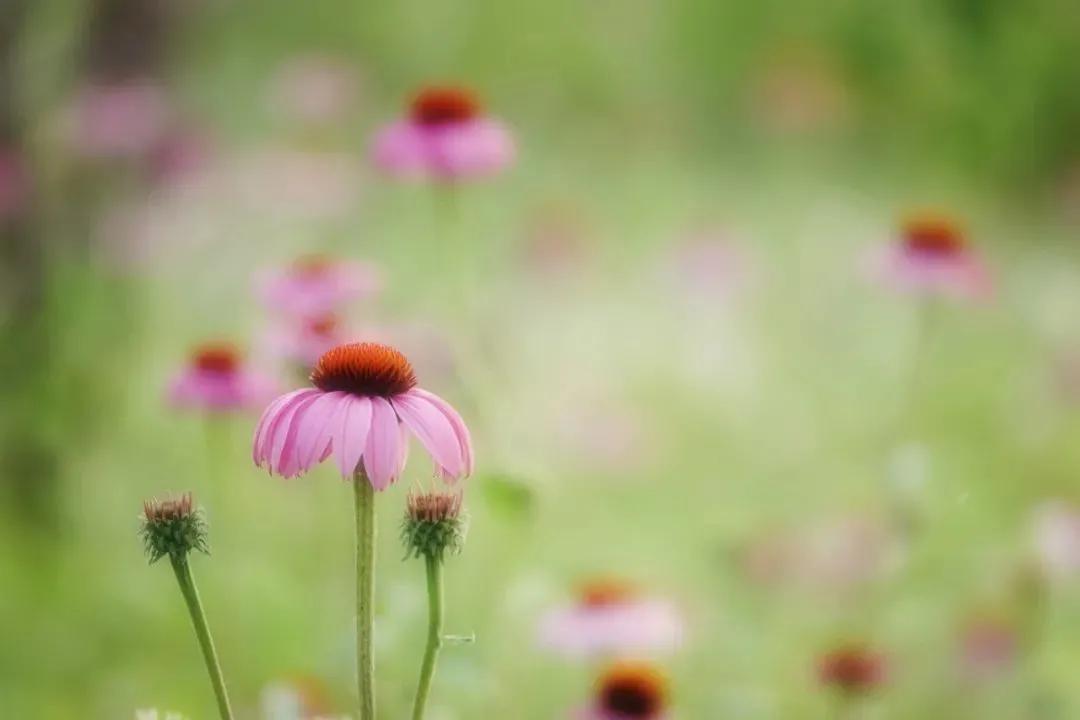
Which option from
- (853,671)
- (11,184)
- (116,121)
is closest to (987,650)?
(853,671)

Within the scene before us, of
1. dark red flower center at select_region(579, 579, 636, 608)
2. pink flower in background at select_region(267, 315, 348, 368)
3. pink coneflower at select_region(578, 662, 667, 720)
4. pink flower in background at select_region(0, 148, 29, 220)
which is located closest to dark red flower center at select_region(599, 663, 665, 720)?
pink coneflower at select_region(578, 662, 667, 720)

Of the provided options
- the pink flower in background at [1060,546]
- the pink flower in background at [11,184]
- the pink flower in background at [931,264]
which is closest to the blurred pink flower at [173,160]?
the pink flower in background at [11,184]

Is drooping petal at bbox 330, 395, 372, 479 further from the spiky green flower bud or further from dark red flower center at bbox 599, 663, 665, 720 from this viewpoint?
dark red flower center at bbox 599, 663, 665, 720

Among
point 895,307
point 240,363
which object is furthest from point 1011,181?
point 240,363

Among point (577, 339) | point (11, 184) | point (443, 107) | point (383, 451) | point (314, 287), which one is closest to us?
point (383, 451)

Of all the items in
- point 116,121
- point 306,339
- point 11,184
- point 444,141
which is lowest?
point 306,339

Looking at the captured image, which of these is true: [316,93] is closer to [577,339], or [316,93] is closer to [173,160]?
[173,160]
